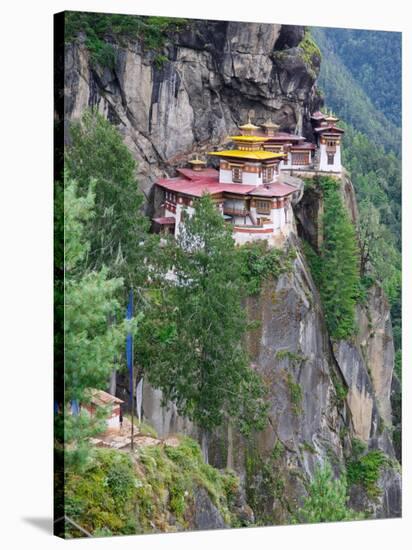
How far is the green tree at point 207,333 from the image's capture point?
44.5 feet

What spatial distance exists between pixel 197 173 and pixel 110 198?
118 centimetres

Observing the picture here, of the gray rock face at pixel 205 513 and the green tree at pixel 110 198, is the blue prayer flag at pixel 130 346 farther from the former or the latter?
the gray rock face at pixel 205 513

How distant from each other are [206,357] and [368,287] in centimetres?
232

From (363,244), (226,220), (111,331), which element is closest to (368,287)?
(363,244)

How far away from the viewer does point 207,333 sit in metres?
13.7

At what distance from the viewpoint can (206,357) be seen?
13.7 metres

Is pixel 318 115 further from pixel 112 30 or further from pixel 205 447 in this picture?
pixel 205 447

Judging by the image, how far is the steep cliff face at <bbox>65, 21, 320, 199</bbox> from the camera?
13.5m

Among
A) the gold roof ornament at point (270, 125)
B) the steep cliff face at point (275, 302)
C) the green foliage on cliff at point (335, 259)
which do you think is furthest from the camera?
the green foliage on cliff at point (335, 259)

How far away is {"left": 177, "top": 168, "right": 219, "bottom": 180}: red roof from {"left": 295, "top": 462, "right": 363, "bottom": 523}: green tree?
3177 millimetres

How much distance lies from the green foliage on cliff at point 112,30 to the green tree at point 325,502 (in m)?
4.62

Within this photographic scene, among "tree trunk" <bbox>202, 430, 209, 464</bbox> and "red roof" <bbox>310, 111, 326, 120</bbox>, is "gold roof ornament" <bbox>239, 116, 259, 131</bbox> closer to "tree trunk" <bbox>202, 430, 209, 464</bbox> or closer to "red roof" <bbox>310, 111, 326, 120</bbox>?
"red roof" <bbox>310, 111, 326, 120</bbox>

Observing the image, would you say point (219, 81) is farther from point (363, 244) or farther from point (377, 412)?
point (377, 412)

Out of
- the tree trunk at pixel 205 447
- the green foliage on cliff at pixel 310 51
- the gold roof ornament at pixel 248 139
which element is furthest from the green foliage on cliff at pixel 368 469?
the green foliage on cliff at pixel 310 51
